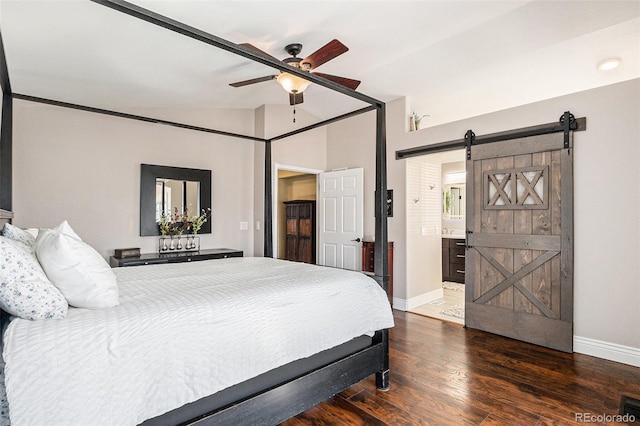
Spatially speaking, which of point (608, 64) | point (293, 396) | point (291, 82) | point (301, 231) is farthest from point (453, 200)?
point (293, 396)

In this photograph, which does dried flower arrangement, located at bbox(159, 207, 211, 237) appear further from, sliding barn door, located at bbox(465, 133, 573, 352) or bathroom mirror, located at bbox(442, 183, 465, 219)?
bathroom mirror, located at bbox(442, 183, 465, 219)

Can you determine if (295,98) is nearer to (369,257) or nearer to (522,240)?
(369,257)

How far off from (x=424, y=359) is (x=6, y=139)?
3687 millimetres

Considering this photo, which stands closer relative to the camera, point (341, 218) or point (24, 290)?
point (24, 290)

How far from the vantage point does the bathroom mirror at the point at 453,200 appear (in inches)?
272

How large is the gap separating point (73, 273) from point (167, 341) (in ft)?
1.56

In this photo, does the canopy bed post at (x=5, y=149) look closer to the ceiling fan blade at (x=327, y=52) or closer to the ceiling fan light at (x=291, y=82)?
the ceiling fan light at (x=291, y=82)

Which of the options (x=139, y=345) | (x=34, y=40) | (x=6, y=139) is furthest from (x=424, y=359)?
(x=34, y=40)

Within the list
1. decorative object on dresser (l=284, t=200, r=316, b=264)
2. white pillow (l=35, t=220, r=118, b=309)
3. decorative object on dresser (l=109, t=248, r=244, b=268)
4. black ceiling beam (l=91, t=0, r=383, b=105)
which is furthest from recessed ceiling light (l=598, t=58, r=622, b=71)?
white pillow (l=35, t=220, r=118, b=309)

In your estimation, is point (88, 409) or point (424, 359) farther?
point (424, 359)

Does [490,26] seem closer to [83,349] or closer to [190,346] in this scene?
[190,346]

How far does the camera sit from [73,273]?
1.37m

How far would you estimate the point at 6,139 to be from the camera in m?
2.40

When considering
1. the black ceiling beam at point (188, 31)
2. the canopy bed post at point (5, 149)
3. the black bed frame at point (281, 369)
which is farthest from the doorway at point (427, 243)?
the canopy bed post at point (5, 149)
